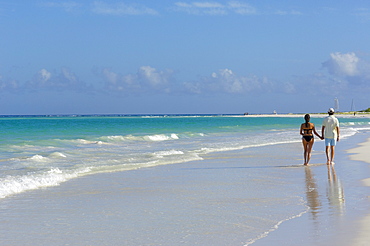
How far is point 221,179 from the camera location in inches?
500

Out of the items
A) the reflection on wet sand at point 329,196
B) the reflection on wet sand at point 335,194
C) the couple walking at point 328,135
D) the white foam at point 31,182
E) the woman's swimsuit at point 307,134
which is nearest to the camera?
the reflection on wet sand at point 329,196

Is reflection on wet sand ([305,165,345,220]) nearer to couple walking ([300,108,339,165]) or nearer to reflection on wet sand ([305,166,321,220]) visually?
reflection on wet sand ([305,166,321,220])

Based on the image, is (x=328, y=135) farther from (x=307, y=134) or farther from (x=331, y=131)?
(x=307, y=134)

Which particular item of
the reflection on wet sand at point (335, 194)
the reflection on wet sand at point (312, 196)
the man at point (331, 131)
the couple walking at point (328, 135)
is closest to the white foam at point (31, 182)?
the reflection on wet sand at point (312, 196)

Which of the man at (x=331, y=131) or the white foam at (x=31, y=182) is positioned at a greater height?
the man at (x=331, y=131)

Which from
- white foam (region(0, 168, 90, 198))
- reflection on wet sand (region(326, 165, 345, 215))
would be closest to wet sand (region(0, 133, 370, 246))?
reflection on wet sand (region(326, 165, 345, 215))

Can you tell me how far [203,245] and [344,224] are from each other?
2.22 m

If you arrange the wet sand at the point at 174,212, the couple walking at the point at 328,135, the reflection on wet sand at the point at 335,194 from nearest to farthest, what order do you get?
the wet sand at the point at 174,212
the reflection on wet sand at the point at 335,194
the couple walking at the point at 328,135

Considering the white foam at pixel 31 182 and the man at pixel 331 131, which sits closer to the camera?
the white foam at pixel 31 182

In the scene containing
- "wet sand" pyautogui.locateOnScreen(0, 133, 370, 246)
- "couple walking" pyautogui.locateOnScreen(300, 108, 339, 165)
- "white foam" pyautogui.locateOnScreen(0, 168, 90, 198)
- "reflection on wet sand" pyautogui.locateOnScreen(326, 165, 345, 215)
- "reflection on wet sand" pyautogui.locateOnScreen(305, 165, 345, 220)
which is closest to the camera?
"wet sand" pyautogui.locateOnScreen(0, 133, 370, 246)

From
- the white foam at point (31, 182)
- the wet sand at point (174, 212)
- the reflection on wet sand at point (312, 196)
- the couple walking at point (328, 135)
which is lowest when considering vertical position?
the reflection on wet sand at point (312, 196)

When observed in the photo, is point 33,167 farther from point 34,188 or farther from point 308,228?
point 308,228

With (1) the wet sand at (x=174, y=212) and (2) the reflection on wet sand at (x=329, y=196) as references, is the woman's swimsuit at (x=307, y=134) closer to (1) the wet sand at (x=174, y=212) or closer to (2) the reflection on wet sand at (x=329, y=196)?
(1) the wet sand at (x=174, y=212)

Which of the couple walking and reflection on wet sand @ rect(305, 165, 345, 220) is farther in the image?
the couple walking
